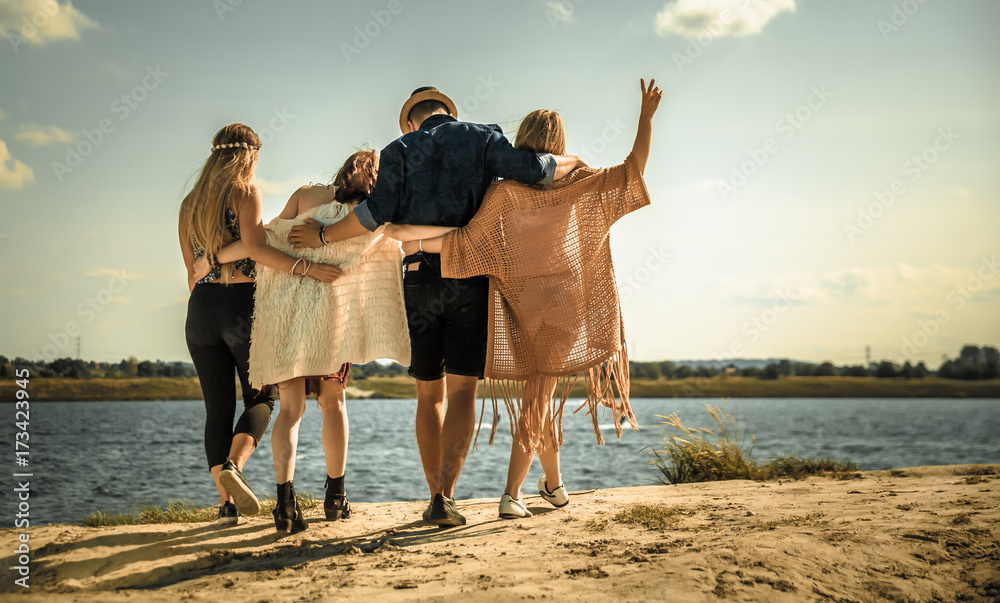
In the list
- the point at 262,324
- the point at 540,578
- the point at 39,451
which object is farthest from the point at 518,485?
the point at 39,451

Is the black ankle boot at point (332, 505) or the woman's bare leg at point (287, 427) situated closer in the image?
the woman's bare leg at point (287, 427)

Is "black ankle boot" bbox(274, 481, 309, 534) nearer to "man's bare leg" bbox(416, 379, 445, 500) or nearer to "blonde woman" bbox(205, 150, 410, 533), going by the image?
"blonde woman" bbox(205, 150, 410, 533)

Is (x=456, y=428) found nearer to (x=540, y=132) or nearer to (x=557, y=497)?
(x=557, y=497)

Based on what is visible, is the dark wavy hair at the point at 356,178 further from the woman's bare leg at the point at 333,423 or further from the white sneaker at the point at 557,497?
the white sneaker at the point at 557,497

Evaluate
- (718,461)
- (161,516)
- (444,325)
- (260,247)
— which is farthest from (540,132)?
(718,461)

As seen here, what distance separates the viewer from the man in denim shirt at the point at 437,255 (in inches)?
132

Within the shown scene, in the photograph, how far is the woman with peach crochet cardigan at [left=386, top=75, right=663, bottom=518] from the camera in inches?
135

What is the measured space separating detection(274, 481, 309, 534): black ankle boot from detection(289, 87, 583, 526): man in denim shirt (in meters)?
0.74

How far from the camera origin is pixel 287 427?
3.38 m

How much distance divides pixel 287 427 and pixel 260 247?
1.01m

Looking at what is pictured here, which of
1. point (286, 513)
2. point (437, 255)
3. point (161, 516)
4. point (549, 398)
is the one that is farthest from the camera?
point (161, 516)

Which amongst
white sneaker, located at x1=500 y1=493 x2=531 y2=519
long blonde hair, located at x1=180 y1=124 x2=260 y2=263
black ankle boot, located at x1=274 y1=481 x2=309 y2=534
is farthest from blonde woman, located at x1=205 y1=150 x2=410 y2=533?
white sneaker, located at x1=500 y1=493 x2=531 y2=519

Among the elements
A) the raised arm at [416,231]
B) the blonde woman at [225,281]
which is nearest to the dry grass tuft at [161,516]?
the blonde woman at [225,281]

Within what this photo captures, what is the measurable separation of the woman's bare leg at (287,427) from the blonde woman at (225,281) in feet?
0.71
